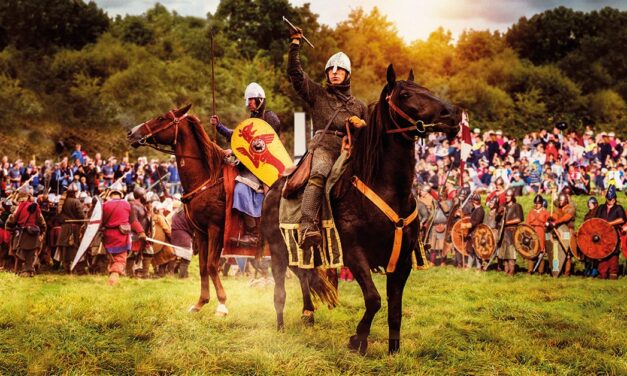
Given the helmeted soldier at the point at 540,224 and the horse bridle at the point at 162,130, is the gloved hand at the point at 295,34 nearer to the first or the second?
the horse bridle at the point at 162,130

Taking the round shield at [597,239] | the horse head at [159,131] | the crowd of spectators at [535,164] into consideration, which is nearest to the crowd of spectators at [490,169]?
the crowd of spectators at [535,164]

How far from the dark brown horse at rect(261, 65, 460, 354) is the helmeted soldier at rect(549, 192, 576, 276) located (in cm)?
840

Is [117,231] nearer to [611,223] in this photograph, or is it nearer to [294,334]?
[294,334]

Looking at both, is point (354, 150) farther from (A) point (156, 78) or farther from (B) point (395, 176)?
(A) point (156, 78)

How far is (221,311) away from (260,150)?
86.7 inches

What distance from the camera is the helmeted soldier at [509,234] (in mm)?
15086

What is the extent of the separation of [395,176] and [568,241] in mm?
8959

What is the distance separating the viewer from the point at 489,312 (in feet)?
32.3

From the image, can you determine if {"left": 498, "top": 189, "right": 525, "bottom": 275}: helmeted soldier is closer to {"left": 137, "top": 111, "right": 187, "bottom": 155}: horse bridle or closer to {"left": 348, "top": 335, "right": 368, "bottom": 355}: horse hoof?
{"left": 137, "top": 111, "right": 187, "bottom": 155}: horse bridle

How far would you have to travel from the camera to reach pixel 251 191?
387 inches

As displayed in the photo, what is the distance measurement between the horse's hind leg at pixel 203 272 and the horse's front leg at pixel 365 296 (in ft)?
9.88

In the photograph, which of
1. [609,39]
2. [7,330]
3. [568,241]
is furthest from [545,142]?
[609,39]

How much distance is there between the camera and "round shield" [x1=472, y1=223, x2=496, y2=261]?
15.2 m

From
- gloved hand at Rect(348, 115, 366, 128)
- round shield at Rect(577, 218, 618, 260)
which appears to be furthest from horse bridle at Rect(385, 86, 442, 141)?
round shield at Rect(577, 218, 618, 260)
